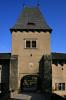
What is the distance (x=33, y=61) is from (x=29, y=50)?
5.83 feet

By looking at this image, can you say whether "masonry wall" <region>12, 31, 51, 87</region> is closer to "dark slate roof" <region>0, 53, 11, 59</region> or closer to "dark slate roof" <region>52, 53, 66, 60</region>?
"dark slate roof" <region>0, 53, 11, 59</region>

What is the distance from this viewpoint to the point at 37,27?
40469 mm

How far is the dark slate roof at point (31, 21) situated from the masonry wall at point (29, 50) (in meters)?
0.74

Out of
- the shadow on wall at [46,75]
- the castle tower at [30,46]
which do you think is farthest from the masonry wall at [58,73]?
the castle tower at [30,46]

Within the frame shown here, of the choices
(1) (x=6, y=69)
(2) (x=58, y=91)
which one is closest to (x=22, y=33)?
(1) (x=6, y=69)

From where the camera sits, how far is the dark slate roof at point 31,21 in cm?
4031

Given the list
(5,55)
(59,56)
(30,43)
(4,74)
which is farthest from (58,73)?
(5,55)

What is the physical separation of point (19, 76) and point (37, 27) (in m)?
7.65

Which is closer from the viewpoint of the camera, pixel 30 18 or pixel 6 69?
pixel 6 69

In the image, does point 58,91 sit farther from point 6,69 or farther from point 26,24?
point 26,24

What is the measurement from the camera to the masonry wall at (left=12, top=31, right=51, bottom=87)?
129ft

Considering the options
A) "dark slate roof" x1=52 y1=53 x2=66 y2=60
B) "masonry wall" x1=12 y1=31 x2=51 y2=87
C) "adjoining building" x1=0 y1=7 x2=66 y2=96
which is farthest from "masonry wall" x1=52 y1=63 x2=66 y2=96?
"masonry wall" x1=12 y1=31 x2=51 y2=87

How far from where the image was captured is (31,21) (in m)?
41.6

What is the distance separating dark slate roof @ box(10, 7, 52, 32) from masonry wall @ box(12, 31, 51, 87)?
2.43ft
